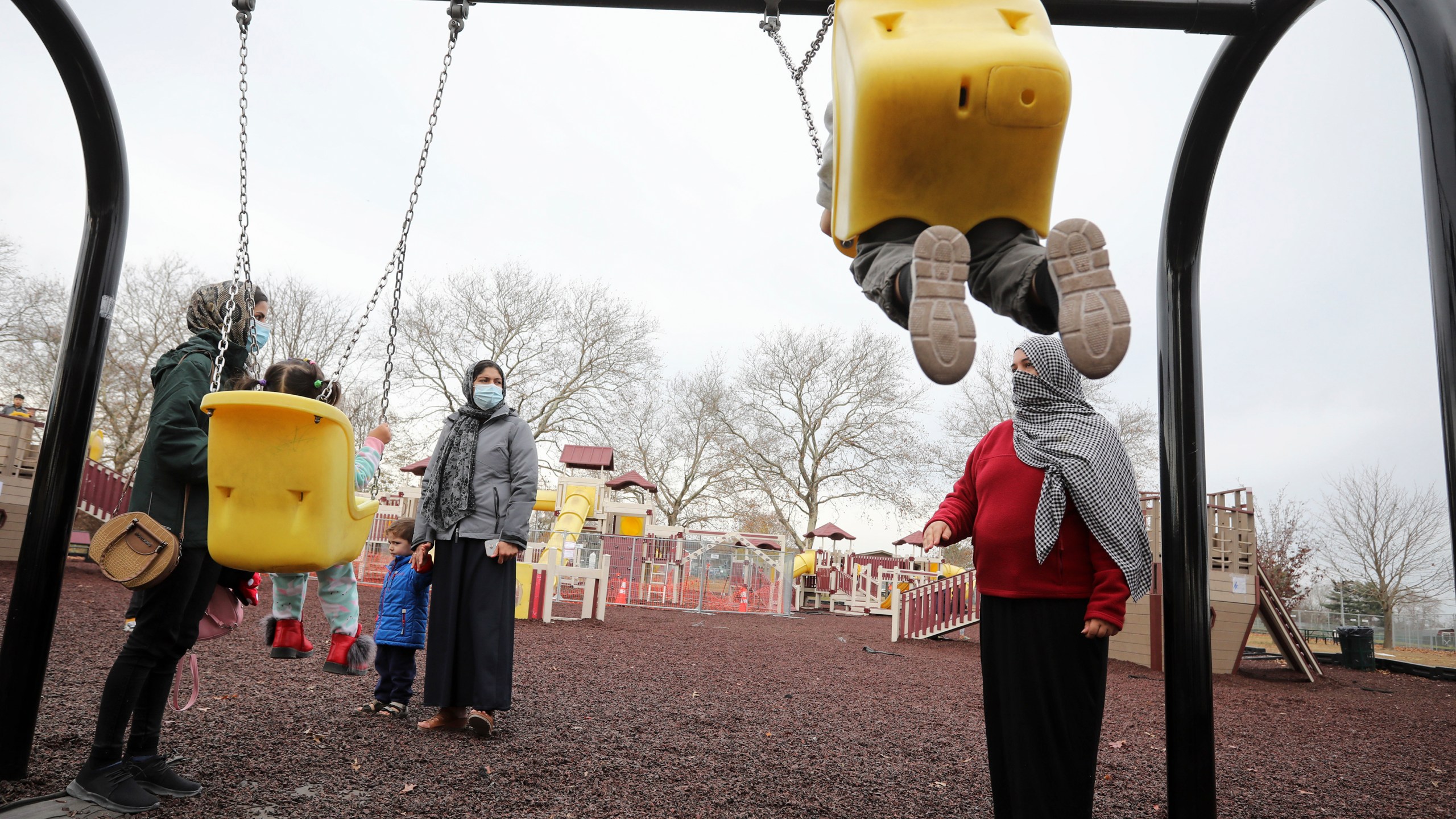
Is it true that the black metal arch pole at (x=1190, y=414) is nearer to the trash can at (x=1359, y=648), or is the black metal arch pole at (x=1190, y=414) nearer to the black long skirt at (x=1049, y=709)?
the black long skirt at (x=1049, y=709)

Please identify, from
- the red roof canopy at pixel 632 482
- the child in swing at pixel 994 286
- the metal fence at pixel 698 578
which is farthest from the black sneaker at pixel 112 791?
the red roof canopy at pixel 632 482

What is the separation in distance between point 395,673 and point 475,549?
108 centimetres

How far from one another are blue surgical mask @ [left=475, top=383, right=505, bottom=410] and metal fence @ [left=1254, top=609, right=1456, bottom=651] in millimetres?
22531

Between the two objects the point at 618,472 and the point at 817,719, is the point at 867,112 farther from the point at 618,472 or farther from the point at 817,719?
the point at 618,472

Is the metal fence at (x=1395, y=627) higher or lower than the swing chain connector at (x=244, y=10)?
lower

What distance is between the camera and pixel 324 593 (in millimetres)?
3916

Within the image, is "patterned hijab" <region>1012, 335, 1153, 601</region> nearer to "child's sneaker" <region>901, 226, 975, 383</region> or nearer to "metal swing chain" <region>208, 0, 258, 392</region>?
"child's sneaker" <region>901, 226, 975, 383</region>

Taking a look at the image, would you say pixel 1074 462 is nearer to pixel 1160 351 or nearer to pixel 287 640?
pixel 1160 351

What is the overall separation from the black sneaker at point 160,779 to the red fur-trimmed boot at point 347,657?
103cm

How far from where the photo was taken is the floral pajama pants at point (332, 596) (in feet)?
11.7

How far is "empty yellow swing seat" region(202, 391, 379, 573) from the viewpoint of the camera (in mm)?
2508

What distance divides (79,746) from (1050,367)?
13.2ft

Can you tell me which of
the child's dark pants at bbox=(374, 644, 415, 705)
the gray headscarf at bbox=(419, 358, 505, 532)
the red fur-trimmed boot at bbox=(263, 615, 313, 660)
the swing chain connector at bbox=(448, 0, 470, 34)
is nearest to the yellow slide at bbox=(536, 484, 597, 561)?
the child's dark pants at bbox=(374, 644, 415, 705)

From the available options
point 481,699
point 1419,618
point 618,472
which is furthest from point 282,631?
point 618,472
